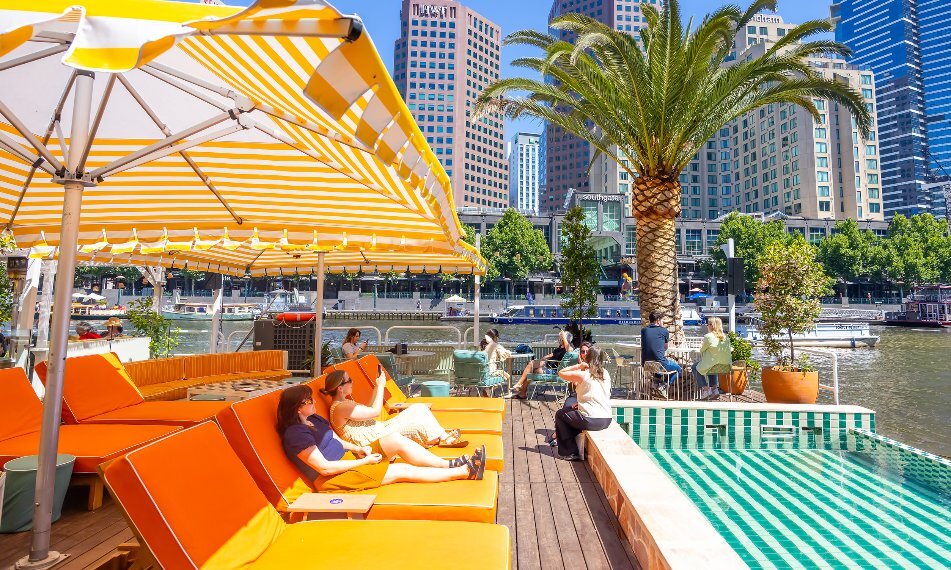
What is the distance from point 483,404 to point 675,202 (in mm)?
5961

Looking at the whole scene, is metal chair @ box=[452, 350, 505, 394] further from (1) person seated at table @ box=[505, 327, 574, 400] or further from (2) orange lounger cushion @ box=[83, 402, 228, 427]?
(2) orange lounger cushion @ box=[83, 402, 228, 427]

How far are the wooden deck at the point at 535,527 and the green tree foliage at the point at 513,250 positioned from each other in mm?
52267

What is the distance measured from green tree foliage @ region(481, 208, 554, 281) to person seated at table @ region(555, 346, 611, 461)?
5159 cm

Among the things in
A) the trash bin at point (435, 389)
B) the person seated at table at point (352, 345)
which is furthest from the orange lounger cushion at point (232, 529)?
the person seated at table at point (352, 345)

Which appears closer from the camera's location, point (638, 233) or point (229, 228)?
point (229, 228)

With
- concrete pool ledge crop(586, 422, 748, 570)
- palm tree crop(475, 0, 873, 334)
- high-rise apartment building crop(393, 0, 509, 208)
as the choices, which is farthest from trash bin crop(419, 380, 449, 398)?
high-rise apartment building crop(393, 0, 509, 208)

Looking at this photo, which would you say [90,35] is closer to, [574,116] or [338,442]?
[338,442]

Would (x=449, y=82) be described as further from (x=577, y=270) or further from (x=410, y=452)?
(x=410, y=452)

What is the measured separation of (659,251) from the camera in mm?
9305

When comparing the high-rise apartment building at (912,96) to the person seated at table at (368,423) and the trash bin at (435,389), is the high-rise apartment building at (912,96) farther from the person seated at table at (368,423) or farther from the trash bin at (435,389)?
the person seated at table at (368,423)

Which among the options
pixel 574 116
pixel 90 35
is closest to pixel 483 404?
pixel 90 35

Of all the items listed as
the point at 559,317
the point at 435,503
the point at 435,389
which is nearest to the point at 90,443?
the point at 435,503

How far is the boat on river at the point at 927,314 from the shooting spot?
44.3 m

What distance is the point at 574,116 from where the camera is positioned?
1097 centimetres
